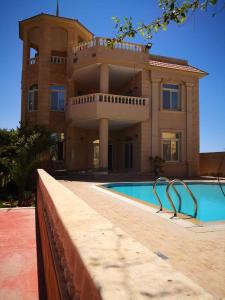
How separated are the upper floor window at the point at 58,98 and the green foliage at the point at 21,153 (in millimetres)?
5815

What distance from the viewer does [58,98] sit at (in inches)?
843

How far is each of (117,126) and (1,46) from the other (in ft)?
33.1

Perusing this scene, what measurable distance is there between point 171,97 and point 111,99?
530 cm

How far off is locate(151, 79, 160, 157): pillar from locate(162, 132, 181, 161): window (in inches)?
31.1

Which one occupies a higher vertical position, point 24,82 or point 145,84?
point 24,82

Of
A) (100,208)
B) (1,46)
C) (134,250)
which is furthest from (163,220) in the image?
(1,46)

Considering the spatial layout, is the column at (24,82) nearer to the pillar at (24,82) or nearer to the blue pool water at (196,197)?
the pillar at (24,82)

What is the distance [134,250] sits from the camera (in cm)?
102

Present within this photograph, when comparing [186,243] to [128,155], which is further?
[128,155]

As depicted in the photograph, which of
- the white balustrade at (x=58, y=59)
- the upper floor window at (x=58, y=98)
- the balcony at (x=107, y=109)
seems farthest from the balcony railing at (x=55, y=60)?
the balcony at (x=107, y=109)

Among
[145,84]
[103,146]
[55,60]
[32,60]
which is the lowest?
[103,146]

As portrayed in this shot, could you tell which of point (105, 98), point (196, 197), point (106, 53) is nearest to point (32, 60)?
point (106, 53)

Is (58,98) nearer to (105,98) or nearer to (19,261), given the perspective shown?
(105,98)

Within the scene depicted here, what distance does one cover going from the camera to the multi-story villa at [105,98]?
18.6m
